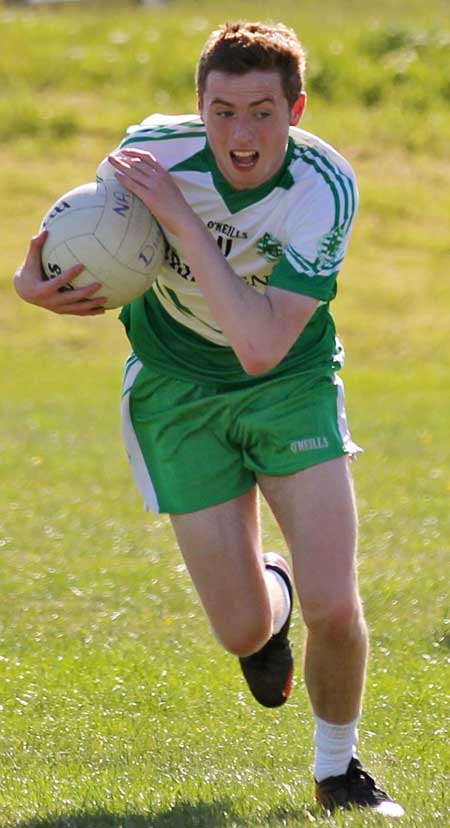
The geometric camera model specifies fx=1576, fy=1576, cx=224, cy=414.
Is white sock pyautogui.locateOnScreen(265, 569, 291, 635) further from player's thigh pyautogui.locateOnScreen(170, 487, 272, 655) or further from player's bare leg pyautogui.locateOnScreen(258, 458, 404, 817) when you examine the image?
player's bare leg pyautogui.locateOnScreen(258, 458, 404, 817)

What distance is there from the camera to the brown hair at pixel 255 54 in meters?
4.88

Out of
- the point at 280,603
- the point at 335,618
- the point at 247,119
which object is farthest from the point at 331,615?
the point at 247,119

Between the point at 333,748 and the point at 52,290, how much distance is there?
5.63 ft

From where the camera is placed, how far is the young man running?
4871 millimetres

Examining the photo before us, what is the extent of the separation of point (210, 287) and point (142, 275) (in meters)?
0.42

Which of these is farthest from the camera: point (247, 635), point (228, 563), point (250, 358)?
point (247, 635)

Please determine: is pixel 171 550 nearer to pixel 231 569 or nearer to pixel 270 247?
pixel 231 569

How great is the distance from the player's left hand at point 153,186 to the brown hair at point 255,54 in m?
0.28

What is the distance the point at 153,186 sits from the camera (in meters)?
4.95

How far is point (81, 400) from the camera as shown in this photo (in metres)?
16.1

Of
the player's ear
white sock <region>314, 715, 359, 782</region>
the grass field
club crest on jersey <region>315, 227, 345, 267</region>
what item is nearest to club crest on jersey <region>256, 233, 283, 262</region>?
club crest on jersey <region>315, 227, 345, 267</region>

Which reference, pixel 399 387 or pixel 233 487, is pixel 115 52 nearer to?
pixel 399 387

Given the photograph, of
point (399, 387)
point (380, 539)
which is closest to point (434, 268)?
point (399, 387)

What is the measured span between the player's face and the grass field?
6.55 feet
